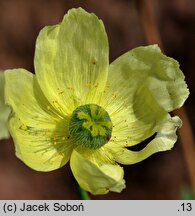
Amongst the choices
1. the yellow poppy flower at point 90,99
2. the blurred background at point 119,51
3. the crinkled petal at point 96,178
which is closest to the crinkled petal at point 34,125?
the yellow poppy flower at point 90,99

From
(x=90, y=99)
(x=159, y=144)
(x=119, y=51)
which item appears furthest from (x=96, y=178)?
(x=119, y=51)

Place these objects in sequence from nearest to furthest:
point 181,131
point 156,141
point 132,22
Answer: point 156,141
point 181,131
point 132,22

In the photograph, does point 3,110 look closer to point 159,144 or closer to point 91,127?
point 91,127

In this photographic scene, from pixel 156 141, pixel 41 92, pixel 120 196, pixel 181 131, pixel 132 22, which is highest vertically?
pixel 41 92

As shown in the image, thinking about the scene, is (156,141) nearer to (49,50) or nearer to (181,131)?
(49,50)

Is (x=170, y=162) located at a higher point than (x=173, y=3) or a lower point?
lower

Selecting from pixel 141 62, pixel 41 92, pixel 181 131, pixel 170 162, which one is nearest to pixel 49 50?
pixel 41 92

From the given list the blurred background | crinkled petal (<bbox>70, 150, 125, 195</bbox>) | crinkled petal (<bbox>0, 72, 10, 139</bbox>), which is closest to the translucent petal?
crinkled petal (<bbox>0, 72, 10, 139</bbox>)
